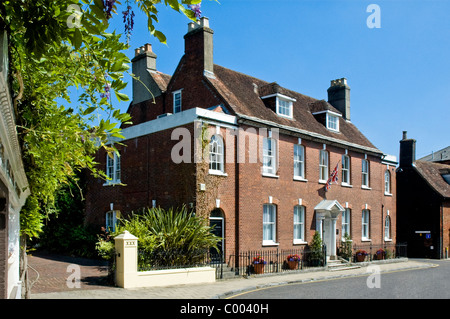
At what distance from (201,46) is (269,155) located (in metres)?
6.59

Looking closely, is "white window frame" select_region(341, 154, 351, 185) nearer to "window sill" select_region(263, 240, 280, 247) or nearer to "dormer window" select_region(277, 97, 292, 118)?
"dormer window" select_region(277, 97, 292, 118)

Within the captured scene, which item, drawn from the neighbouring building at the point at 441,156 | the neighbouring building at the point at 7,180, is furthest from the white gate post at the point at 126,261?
the neighbouring building at the point at 441,156

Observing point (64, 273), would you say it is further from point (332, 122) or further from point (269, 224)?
point (332, 122)

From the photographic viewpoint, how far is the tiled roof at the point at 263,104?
23547mm

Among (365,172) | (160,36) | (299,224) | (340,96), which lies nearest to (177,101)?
(299,224)

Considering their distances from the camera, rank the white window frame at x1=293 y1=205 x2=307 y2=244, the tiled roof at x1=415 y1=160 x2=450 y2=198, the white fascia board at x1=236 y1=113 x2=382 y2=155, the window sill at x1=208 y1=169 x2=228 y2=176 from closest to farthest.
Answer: the window sill at x1=208 y1=169 x2=228 y2=176 → the white fascia board at x1=236 y1=113 x2=382 y2=155 → the white window frame at x1=293 y1=205 x2=307 y2=244 → the tiled roof at x1=415 y1=160 x2=450 y2=198

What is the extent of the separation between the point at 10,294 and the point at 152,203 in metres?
14.4

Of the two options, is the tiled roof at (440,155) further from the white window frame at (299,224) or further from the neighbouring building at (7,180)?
the neighbouring building at (7,180)

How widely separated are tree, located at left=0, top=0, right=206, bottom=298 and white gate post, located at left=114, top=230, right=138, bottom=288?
475 cm

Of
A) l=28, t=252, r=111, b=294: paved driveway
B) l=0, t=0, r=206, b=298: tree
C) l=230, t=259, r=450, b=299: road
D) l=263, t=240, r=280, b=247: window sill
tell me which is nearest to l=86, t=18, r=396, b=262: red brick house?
l=263, t=240, r=280, b=247: window sill

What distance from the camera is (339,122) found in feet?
105

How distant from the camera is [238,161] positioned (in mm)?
21719

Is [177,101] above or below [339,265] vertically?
above

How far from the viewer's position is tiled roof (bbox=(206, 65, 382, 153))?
77.3ft
